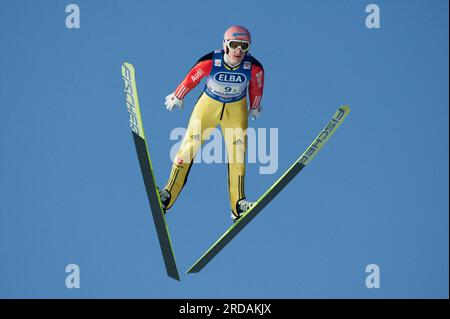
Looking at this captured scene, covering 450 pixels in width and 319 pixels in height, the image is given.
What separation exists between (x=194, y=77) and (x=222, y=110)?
1.19ft

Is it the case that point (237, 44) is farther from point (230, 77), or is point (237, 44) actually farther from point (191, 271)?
point (191, 271)

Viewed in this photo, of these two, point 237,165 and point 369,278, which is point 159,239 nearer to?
Answer: point 237,165

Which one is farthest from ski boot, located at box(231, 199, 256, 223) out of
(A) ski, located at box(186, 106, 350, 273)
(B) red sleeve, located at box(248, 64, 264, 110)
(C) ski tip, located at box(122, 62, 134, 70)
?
(C) ski tip, located at box(122, 62, 134, 70)

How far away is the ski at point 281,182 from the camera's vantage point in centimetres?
726

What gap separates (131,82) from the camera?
6824 mm

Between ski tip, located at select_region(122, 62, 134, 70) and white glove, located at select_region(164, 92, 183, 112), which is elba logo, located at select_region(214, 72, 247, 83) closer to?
white glove, located at select_region(164, 92, 183, 112)

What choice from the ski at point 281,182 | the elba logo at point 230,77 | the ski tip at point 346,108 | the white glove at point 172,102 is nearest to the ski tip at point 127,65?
the white glove at point 172,102

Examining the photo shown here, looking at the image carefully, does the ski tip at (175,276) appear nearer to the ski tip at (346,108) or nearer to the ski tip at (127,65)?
the ski tip at (127,65)

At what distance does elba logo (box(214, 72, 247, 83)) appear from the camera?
7.26m

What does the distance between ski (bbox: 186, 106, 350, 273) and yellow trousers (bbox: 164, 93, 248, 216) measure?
0.28 m

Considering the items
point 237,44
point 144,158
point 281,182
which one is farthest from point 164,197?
point 237,44

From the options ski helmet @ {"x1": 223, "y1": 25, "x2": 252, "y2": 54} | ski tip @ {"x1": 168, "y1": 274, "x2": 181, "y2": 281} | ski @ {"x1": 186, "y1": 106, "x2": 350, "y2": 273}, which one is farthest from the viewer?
ski tip @ {"x1": 168, "y1": 274, "x2": 181, "y2": 281}

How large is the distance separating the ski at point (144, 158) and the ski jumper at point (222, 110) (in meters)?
0.29

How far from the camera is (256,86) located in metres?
7.39
